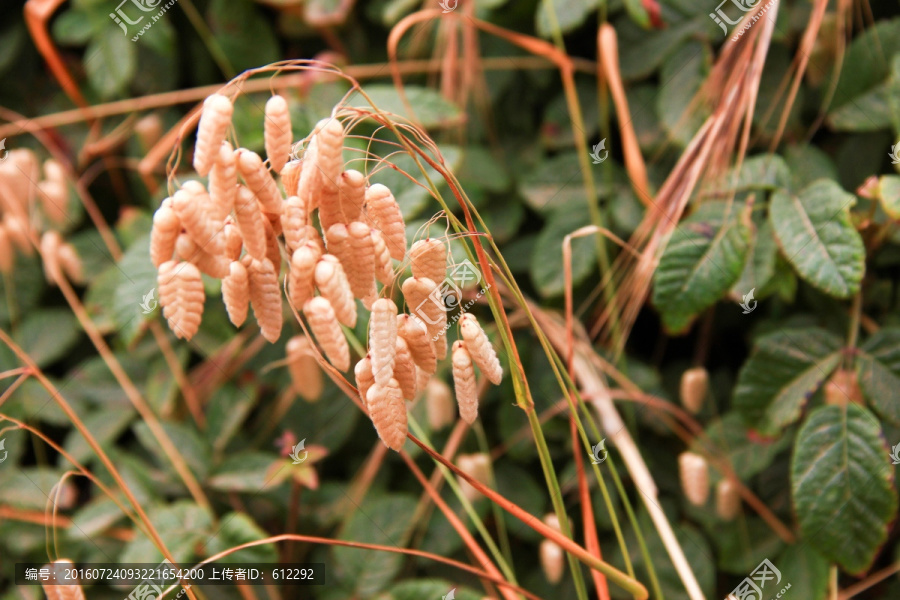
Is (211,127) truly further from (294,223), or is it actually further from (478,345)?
(478,345)

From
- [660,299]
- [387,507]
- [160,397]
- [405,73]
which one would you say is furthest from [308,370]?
[405,73]

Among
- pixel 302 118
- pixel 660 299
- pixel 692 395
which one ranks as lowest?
pixel 692 395

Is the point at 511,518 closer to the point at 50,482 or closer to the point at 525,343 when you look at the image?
the point at 525,343

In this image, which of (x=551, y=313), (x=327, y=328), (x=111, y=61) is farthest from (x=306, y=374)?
(x=111, y=61)

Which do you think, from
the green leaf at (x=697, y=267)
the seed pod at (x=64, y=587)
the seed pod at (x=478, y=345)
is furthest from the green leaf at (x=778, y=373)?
the seed pod at (x=64, y=587)

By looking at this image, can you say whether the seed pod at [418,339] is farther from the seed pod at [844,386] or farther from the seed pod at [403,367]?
the seed pod at [844,386]

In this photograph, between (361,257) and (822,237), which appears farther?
(822,237)
